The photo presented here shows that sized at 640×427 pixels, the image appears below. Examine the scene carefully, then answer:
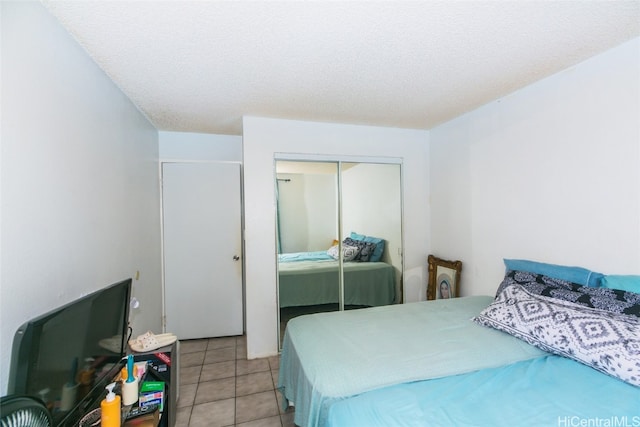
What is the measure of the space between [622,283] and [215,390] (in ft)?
9.68

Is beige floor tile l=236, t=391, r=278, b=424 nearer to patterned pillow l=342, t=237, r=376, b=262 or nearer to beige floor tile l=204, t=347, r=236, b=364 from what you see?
beige floor tile l=204, t=347, r=236, b=364

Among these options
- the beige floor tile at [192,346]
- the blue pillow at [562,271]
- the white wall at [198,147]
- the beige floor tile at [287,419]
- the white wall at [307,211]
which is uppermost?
the white wall at [198,147]

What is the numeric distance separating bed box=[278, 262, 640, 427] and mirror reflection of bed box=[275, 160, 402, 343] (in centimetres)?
118

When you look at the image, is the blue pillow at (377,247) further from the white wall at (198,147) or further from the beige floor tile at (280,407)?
the white wall at (198,147)

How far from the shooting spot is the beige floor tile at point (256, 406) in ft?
6.61

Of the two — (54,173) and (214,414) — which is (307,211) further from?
(54,173)

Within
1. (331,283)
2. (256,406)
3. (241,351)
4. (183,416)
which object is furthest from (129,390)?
(331,283)

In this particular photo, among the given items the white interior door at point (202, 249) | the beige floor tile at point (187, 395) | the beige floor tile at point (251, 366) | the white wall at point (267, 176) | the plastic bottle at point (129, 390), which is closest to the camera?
the plastic bottle at point (129, 390)

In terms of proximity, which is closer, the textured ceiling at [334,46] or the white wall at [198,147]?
the textured ceiling at [334,46]

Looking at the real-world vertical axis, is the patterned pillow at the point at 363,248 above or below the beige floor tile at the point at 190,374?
above

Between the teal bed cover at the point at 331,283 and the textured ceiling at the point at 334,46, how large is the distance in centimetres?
175

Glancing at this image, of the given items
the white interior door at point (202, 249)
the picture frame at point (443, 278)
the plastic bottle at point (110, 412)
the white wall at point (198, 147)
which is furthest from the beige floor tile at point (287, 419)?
the white wall at point (198, 147)

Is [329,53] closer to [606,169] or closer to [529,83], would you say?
[529,83]

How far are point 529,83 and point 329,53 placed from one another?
1.69 meters
